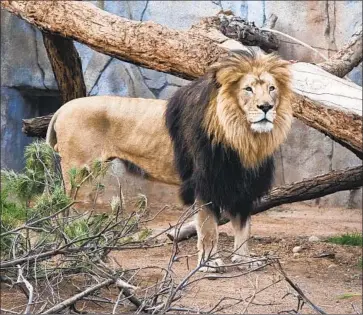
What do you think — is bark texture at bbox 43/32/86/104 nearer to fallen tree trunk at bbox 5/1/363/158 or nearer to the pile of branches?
fallen tree trunk at bbox 5/1/363/158

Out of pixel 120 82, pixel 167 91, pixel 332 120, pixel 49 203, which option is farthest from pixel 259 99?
pixel 120 82

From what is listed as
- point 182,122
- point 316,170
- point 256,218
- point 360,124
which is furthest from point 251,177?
point 316,170

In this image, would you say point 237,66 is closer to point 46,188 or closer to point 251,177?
point 251,177

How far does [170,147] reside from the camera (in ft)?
20.2

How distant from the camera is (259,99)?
16.4 ft

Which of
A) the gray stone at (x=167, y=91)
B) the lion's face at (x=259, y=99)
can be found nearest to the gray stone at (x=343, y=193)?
the gray stone at (x=167, y=91)

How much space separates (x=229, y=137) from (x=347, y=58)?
156 centimetres

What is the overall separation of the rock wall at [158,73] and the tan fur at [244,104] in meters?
4.28

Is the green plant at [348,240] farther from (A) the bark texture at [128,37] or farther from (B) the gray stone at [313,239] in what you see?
(A) the bark texture at [128,37]

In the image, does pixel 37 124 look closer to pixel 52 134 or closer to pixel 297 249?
pixel 52 134

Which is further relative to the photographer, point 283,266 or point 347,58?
point 347,58

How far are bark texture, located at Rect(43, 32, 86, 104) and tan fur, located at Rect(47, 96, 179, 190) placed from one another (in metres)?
0.92

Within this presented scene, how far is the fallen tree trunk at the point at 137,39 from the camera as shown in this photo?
5.77 m

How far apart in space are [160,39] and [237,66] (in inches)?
36.0
